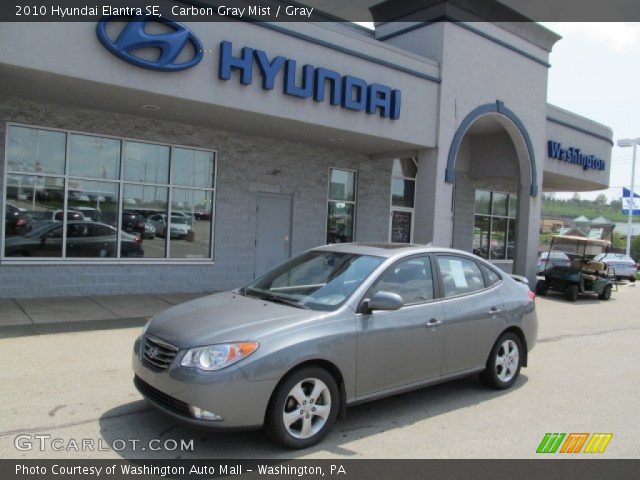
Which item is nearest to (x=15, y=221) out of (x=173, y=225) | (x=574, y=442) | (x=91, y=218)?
(x=91, y=218)

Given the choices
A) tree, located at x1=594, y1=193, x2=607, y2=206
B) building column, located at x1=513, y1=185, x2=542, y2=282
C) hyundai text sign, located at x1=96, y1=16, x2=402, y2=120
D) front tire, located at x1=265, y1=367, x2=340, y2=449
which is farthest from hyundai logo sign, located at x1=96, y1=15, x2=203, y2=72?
tree, located at x1=594, y1=193, x2=607, y2=206

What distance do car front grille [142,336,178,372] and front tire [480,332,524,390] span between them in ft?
11.5

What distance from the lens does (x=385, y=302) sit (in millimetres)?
4617

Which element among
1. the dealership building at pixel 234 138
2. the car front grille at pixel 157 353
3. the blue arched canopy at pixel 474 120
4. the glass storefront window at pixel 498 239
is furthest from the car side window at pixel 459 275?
the glass storefront window at pixel 498 239

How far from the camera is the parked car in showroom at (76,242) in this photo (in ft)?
32.1

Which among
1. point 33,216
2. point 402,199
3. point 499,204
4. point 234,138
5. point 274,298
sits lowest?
point 274,298

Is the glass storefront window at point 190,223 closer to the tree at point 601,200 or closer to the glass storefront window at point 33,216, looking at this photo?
the glass storefront window at point 33,216

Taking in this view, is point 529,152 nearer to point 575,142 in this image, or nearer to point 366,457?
point 575,142

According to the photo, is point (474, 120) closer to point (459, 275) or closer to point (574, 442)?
point (459, 275)

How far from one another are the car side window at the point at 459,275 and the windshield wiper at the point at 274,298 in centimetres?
162

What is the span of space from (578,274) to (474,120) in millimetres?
5375

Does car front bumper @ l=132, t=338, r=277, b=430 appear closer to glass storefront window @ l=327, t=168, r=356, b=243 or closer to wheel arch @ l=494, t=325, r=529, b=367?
wheel arch @ l=494, t=325, r=529, b=367

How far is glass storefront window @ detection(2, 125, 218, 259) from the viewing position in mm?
9797

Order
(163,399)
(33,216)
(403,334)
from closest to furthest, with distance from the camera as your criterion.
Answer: (163,399) → (403,334) → (33,216)
